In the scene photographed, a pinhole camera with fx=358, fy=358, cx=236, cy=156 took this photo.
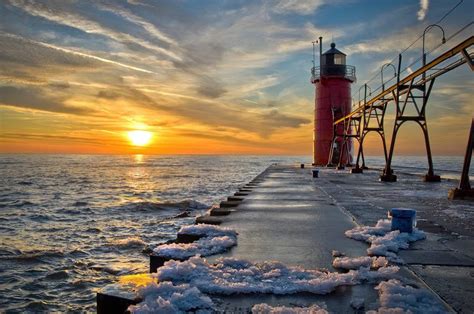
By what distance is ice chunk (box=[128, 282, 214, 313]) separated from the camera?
248cm

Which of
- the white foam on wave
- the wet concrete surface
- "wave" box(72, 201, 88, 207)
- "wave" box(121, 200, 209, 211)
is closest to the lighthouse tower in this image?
"wave" box(121, 200, 209, 211)

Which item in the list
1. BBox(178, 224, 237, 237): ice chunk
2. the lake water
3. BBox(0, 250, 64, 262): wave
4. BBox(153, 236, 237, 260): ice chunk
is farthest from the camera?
BBox(0, 250, 64, 262): wave

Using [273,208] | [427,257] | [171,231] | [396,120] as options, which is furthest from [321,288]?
[396,120]

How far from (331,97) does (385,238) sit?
32.8 metres

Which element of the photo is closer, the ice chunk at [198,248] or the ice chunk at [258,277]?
the ice chunk at [258,277]

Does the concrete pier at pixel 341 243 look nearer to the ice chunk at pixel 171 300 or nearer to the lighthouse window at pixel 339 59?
the ice chunk at pixel 171 300

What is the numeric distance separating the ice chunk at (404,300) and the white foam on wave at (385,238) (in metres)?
0.95

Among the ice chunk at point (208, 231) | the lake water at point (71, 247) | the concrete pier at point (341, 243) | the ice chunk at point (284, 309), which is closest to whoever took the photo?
the ice chunk at point (284, 309)

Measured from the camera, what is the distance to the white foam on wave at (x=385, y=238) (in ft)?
13.4

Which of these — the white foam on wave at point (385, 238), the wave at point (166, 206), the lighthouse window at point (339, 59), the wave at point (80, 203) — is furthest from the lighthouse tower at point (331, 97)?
the white foam on wave at point (385, 238)

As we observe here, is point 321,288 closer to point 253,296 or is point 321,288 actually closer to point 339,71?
point 253,296

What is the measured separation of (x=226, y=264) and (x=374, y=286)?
140cm

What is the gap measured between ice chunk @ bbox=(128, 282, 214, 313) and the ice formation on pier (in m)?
1.10

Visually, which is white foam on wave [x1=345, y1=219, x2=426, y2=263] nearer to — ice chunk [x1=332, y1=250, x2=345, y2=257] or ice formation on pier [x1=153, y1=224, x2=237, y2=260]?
ice chunk [x1=332, y1=250, x2=345, y2=257]
